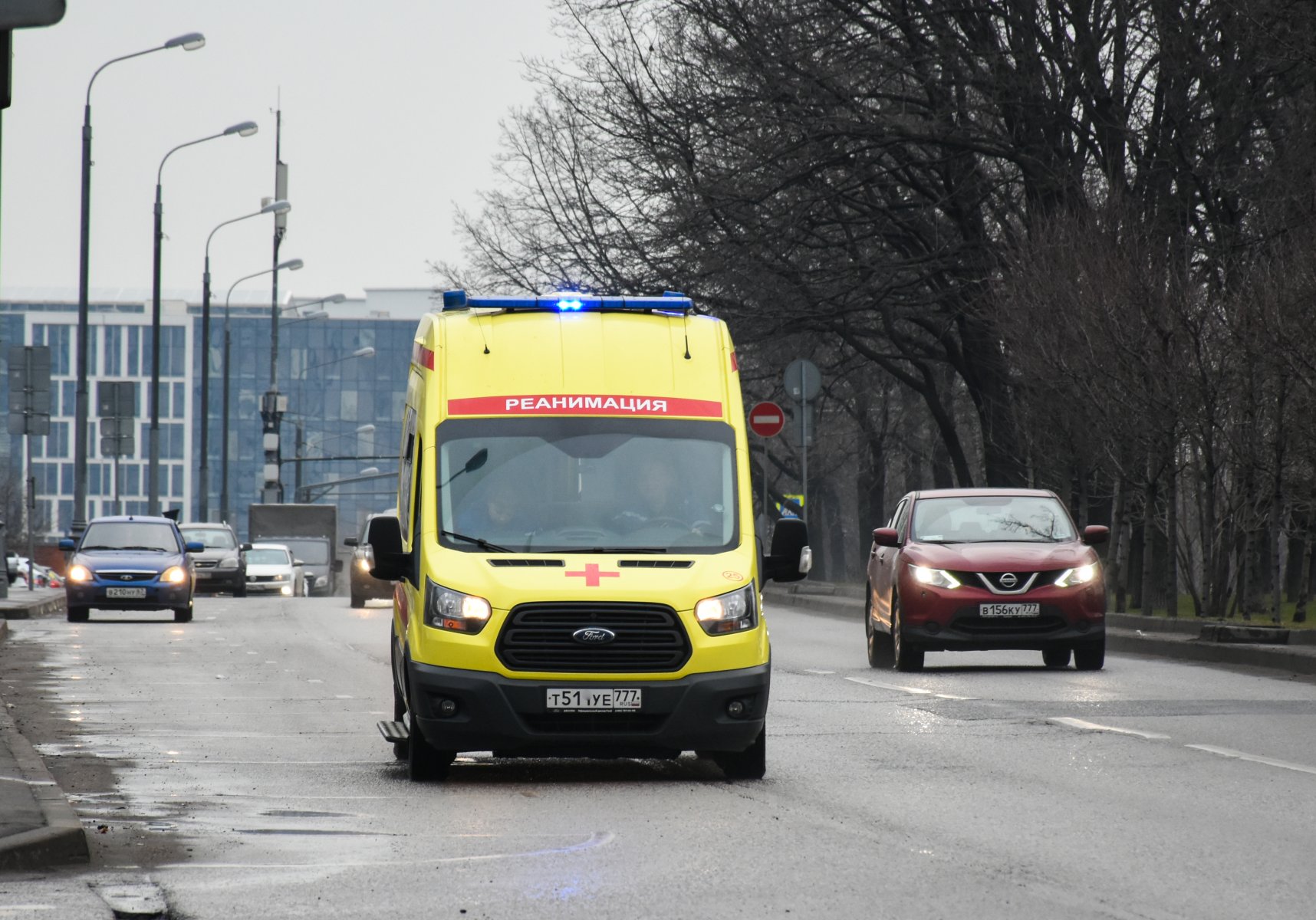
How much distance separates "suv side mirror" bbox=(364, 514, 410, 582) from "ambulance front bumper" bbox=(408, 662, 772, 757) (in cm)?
83

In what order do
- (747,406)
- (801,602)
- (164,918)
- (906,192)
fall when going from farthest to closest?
(747,406) < (801,602) < (906,192) < (164,918)

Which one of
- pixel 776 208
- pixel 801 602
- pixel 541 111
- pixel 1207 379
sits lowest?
pixel 801 602

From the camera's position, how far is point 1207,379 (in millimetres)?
26594

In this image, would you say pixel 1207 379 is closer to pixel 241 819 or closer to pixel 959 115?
pixel 959 115

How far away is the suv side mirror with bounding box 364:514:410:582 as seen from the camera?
481 inches

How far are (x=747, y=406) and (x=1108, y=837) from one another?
139 feet

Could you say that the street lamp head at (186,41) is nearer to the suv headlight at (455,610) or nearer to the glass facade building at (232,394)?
the suv headlight at (455,610)

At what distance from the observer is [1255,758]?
42.2 feet

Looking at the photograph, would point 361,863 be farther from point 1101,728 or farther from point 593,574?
point 1101,728

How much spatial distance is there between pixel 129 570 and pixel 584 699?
24.3m

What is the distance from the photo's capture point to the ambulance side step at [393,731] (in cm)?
1270

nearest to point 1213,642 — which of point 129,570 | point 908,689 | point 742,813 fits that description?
point 908,689

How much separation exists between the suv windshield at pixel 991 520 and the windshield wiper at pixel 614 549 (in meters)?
9.89

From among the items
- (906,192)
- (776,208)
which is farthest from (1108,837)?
(906,192)
